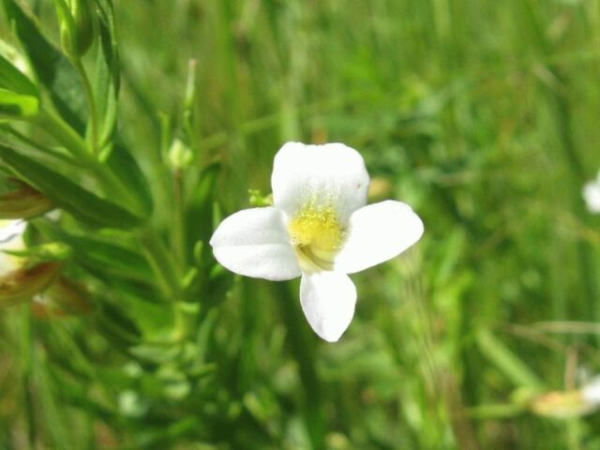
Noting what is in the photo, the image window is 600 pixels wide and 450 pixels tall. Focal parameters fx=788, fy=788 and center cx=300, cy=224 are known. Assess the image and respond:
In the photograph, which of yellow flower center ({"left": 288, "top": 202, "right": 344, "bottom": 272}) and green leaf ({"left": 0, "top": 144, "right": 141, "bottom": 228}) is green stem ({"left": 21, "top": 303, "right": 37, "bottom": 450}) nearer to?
green leaf ({"left": 0, "top": 144, "right": 141, "bottom": 228})

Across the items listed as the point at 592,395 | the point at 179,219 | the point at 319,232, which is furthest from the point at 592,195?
the point at 179,219

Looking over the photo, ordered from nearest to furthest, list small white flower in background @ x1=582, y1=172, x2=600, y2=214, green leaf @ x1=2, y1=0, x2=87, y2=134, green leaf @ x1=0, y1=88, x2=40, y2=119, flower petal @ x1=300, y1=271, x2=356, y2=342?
flower petal @ x1=300, y1=271, x2=356, y2=342 → green leaf @ x1=0, y1=88, x2=40, y2=119 → green leaf @ x1=2, y1=0, x2=87, y2=134 → small white flower in background @ x1=582, y1=172, x2=600, y2=214

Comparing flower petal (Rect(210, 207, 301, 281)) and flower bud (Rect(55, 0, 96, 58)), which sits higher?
flower bud (Rect(55, 0, 96, 58))

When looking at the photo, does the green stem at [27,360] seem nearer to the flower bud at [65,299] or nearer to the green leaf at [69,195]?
the flower bud at [65,299]

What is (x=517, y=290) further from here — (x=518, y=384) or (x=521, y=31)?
(x=521, y=31)

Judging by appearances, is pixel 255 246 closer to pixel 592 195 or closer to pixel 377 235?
pixel 377 235

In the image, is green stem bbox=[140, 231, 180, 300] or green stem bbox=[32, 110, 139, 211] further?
green stem bbox=[140, 231, 180, 300]

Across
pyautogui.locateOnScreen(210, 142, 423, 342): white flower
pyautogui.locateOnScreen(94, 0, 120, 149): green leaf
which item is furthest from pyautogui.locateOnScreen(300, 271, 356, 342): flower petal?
pyautogui.locateOnScreen(94, 0, 120, 149): green leaf
